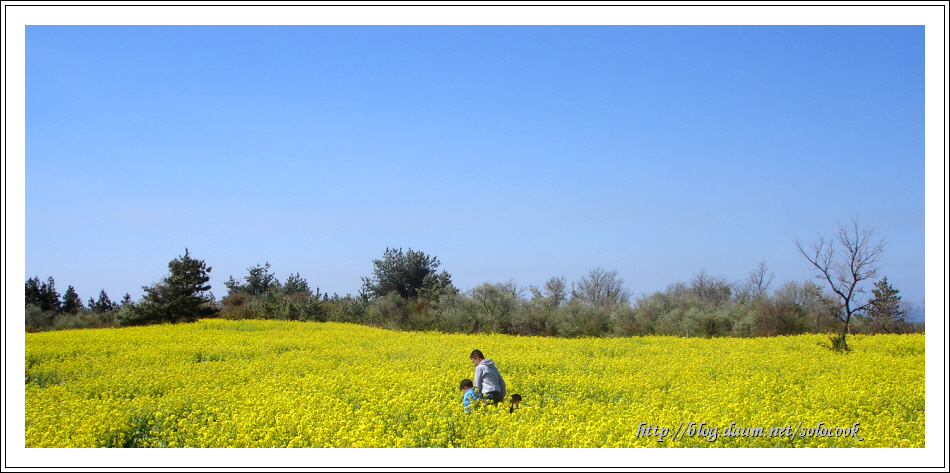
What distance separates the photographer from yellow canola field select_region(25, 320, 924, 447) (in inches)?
285

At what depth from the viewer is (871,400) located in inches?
368

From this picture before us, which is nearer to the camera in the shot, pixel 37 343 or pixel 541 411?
pixel 541 411

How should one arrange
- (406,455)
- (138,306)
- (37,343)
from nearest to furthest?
(406,455)
(37,343)
(138,306)

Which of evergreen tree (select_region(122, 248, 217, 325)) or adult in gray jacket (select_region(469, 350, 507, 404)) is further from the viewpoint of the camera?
evergreen tree (select_region(122, 248, 217, 325))

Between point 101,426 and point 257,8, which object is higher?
point 257,8

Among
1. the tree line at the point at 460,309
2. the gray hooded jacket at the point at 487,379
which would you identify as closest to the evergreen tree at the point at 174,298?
the tree line at the point at 460,309

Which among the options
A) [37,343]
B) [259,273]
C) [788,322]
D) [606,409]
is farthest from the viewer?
[259,273]

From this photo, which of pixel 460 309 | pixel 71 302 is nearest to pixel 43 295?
pixel 71 302

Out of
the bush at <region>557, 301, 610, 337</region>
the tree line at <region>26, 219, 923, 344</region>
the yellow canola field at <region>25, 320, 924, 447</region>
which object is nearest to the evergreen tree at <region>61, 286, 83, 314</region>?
the tree line at <region>26, 219, 923, 344</region>

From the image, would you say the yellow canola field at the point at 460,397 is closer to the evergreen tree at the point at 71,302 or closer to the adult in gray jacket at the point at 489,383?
the adult in gray jacket at the point at 489,383

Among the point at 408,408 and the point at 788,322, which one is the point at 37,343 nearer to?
the point at 408,408

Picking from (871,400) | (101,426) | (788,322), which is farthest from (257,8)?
(788,322)

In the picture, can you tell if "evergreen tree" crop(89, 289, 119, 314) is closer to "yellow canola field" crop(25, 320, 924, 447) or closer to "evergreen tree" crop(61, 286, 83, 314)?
"evergreen tree" crop(61, 286, 83, 314)

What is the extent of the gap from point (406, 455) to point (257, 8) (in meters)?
6.39
